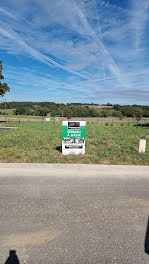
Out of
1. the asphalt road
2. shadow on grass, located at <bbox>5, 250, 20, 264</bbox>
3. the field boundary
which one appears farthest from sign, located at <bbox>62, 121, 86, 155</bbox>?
shadow on grass, located at <bbox>5, 250, 20, 264</bbox>

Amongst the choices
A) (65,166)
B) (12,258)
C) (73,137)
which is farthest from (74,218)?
(73,137)

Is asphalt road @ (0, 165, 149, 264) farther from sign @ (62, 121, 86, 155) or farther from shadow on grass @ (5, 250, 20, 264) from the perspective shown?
sign @ (62, 121, 86, 155)

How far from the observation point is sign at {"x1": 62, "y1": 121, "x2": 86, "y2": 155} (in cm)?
768

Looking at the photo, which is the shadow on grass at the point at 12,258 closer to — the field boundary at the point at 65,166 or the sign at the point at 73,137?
the field boundary at the point at 65,166

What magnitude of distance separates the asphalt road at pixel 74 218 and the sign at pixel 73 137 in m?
2.61

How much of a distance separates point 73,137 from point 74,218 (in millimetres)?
4867

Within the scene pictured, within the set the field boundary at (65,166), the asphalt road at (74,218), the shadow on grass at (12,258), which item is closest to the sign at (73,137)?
the field boundary at (65,166)

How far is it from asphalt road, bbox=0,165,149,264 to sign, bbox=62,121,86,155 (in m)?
2.61

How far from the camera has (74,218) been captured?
10.3ft

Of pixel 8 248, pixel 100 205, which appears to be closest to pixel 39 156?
pixel 100 205

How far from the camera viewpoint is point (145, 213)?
3.40 meters

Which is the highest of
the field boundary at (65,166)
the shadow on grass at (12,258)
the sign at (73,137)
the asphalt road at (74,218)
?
the sign at (73,137)

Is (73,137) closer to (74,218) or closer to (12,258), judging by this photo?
(74,218)

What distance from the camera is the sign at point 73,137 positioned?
7680 millimetres
